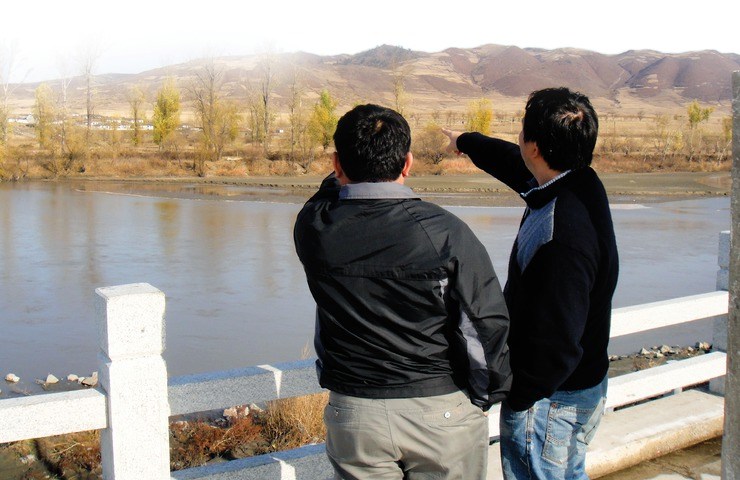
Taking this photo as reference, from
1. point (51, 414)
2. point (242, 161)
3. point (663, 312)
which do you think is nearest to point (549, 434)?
point (51, 414)

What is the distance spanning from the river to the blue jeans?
18.6ft

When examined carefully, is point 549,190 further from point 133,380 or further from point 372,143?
point 133,380

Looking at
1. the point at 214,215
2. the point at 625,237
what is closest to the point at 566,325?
the point at 625,237

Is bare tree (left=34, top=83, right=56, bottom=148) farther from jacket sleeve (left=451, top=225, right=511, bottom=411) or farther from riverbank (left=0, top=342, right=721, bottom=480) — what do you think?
jacket sleeve (left=451, top=225, right=511, bottom=411)

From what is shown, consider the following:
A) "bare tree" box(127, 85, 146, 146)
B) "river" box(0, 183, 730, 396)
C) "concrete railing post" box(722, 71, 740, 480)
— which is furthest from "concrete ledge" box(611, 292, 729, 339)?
"bare tree" box(127, 85, 146, 146)

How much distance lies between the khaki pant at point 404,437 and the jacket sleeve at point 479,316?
119 mm

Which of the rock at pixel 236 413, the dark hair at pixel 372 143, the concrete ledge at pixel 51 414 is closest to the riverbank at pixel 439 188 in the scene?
the rock at pixel 236 413

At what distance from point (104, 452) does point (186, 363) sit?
5188mm

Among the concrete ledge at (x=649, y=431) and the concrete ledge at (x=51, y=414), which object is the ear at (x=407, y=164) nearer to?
the concrete ledge at (x=51, y=414)

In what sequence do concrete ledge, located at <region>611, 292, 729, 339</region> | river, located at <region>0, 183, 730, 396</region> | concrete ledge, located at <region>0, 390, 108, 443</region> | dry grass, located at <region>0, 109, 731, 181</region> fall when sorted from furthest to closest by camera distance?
dry grass, located at <region>0, 109, 731, 181</region>, river, located at <region>0, 183, 730, 396</region>, concrete ledge, located at <region>611, 292, 729, 339</region>, concrete ledge, located at <region>0, 390, 108, 443</region>

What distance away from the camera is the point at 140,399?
2930 millimetres

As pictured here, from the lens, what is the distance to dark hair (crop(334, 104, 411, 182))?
235 centimetres

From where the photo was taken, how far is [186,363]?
8.12 m

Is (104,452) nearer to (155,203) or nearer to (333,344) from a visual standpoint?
(333,344)
